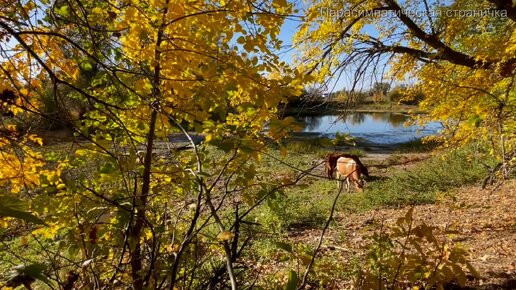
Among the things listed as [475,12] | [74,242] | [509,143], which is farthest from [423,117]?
[74,242]

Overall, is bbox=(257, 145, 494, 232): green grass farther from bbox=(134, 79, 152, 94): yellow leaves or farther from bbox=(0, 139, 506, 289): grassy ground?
bbox=(134, 79, 152, 94): yellow leaves

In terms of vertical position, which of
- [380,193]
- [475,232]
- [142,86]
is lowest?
[380,193]

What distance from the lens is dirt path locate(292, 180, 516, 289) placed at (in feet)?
13.9

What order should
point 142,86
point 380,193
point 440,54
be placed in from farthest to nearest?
point 380,193, point 440,54, point 142,86

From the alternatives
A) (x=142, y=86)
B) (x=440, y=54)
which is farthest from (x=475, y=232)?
(x=142, y=86)

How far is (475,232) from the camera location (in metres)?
6.73

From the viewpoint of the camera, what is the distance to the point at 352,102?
666cm

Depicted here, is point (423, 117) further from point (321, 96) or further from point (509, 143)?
point (321, 96)

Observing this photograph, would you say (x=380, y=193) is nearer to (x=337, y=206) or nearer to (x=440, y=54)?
(x=337, y=206)

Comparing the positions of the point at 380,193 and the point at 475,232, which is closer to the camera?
the point at 475,232

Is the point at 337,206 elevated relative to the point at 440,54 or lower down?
lower down

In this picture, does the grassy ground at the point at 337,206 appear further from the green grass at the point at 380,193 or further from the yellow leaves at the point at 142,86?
the yellow leaves at the point at 142,86

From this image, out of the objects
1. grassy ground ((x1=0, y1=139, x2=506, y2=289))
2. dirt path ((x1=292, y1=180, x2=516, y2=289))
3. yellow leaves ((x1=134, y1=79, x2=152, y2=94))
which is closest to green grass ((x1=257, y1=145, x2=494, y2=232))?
grassy ground ((x1=0, y1=139, x2=506, y2=289))

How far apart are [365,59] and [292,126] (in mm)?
5239
